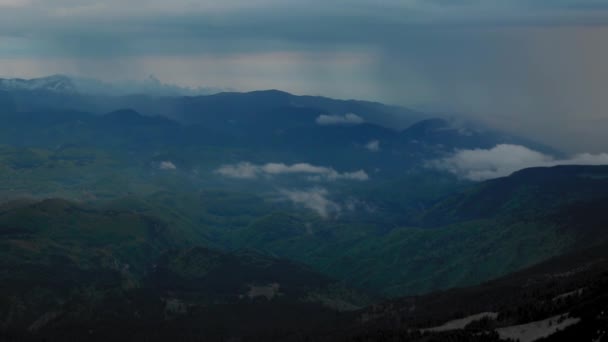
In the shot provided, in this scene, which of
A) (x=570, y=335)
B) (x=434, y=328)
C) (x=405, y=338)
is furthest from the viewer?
(x=434, y=328)

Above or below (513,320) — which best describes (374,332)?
below

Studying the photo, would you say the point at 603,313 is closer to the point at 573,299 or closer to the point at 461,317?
the point at 573,299

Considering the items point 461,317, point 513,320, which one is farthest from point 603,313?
point 461,317

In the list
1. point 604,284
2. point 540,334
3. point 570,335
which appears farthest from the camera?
point 604,284

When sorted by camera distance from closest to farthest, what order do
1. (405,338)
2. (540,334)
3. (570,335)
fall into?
1. (570,335)
2. (540,334)
3. (405,338)

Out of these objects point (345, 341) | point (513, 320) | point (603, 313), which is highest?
point (603, 313)

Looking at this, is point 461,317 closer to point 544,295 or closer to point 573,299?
point 544,295

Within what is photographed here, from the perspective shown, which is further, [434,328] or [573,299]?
[434,328]

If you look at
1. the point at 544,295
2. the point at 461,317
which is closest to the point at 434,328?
the point at 461,317

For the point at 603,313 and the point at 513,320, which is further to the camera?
the point at 513,320
